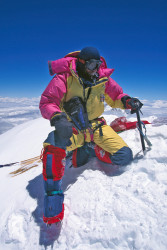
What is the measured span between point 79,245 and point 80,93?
2042 millimetres

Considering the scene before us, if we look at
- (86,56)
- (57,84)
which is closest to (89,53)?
(86,56)

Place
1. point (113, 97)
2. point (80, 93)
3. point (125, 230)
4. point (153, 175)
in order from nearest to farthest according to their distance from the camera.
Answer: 1. point (125, 230)
2. point (153, 175)
3. point (80, 93)
4. point (113, 97)

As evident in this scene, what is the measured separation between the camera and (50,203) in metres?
1.63

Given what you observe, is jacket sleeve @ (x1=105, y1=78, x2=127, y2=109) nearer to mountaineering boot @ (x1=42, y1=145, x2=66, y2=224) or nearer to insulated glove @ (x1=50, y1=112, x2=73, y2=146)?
insulated glove @ (x1=50, y1=112, x2=73, y2=146)

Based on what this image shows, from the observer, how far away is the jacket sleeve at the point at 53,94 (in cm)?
218

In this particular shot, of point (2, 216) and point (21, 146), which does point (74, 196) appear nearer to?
point (2, 216)

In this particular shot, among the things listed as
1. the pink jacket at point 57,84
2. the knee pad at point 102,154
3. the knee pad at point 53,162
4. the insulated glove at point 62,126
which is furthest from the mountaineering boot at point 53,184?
the knee pad at point 102,154

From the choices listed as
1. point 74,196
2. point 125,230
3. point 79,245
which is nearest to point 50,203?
point 74,196

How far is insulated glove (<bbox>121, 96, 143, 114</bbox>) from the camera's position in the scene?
2670 millimetres

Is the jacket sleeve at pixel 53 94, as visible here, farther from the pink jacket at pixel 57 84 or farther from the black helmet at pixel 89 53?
the black helmet at pixel 89 53

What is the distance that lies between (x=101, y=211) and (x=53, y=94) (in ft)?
5.69

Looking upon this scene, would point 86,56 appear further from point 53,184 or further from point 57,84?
point 53,184

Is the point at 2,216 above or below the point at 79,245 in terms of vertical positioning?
below

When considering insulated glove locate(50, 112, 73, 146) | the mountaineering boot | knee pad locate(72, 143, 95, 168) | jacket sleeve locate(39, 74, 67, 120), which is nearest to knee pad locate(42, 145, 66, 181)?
the mountaineering boot
